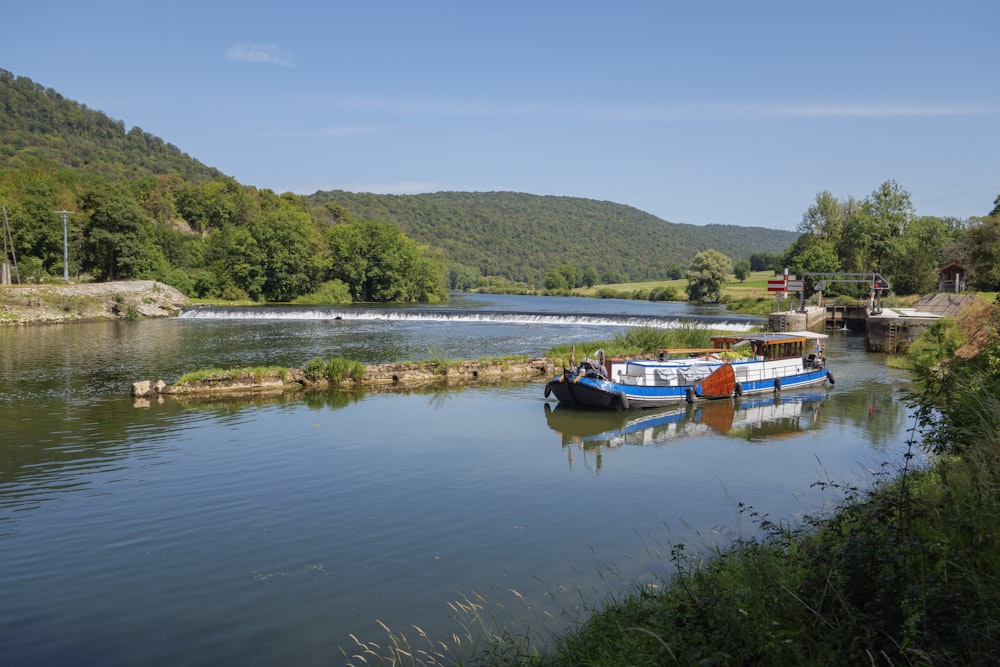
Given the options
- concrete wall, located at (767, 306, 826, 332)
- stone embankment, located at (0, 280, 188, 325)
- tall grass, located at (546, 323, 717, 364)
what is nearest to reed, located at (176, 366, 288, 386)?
tall grass, located at (546, 323, 717, 364)

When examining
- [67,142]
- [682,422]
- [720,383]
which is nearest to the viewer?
[682,422]

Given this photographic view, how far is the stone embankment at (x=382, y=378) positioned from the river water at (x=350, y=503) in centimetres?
165

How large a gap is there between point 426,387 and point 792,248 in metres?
102

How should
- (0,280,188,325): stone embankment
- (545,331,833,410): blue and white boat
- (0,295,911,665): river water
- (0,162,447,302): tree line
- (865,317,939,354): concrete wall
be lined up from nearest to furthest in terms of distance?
(0,295,911,665): river water < (545,331,833,410): blue and white boat < (865,317,939,354): concrete wall < (0,280,188,325): stone embankment < (0,162,447,302): tree line

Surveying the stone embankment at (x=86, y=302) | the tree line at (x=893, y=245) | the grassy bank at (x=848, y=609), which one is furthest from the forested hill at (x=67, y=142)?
the grassy bank at (x=848, y=609)

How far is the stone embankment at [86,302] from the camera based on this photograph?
55906 millimetres

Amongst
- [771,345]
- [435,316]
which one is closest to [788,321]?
[771,345]

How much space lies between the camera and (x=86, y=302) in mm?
60219

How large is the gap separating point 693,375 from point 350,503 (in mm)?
16695

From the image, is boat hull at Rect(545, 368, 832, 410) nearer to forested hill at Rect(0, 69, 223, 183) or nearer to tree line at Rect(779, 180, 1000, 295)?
tree line at Rect(779, 180, 1000, 295)

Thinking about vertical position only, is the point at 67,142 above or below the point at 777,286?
above

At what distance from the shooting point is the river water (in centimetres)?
909

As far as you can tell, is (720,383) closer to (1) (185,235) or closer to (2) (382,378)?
(2) (382,378)

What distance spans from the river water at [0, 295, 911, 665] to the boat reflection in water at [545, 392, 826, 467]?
5.6 inches
